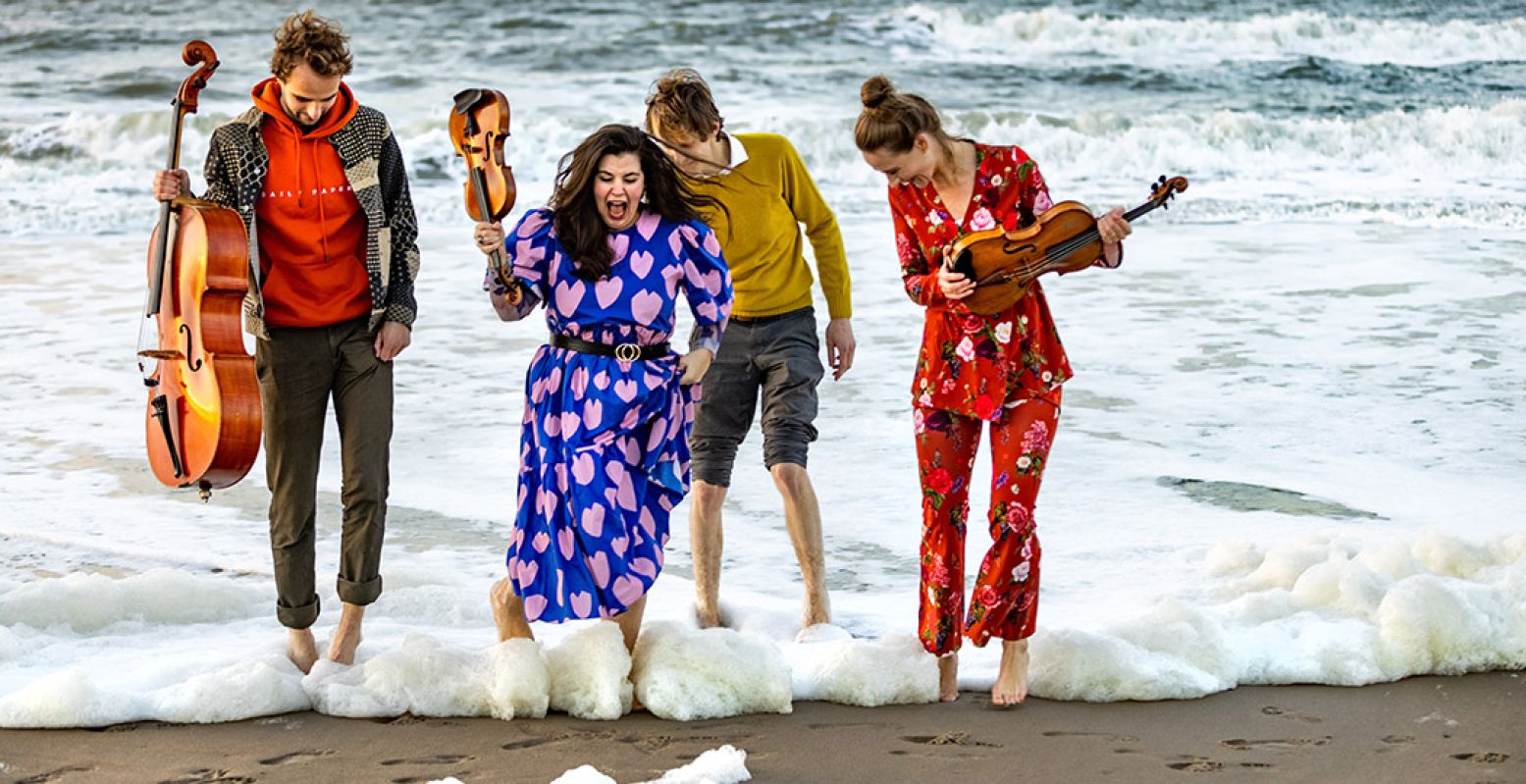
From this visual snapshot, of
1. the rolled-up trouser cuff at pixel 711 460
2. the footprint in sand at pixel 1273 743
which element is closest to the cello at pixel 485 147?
the rolled-up trouser cuff at pixel 711 460

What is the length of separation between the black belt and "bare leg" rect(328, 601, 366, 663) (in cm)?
87

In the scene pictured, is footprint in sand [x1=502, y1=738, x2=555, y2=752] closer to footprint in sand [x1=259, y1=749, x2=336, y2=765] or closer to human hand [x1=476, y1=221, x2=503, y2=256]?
footprint in sand [x1=259, y1=749, x2=336, y2=765]

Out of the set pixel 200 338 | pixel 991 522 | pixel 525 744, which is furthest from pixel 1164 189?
pixel 200 338

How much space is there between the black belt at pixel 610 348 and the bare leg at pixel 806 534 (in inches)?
34.9

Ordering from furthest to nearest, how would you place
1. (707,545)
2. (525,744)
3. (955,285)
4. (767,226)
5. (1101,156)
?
(1101,156) → (707,545) → (767,226) → (955,285) → (525,744)

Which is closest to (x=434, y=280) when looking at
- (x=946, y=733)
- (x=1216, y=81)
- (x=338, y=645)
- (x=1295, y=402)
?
(x=1295, y=402)

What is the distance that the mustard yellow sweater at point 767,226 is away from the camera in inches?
187

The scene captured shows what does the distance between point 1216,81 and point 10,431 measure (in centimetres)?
1835

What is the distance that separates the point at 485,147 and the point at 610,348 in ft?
1.82

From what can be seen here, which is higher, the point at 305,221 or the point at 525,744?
the point at 305,221

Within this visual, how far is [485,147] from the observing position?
3.71m

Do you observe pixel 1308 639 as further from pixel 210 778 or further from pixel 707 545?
pixel 210 778

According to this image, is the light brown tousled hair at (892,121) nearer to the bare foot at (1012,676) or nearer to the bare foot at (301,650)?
the bare foot at (1012,676)

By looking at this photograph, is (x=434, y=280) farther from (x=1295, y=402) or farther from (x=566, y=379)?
(x=566, y=379)
